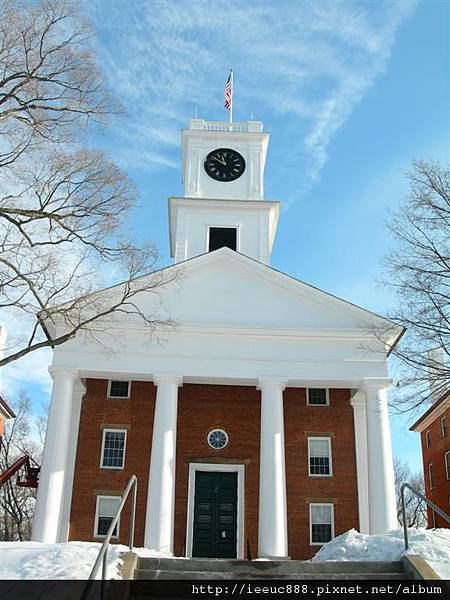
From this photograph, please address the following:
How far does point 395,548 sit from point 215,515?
10894 millimetres

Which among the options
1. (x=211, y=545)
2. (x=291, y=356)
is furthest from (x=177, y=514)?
(x=291, y=356)

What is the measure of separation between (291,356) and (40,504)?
890cm

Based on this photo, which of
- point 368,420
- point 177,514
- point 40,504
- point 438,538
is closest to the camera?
point 438,538

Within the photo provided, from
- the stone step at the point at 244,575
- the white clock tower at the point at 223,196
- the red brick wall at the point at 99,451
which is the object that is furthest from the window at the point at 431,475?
the stone step at the point at 244,575

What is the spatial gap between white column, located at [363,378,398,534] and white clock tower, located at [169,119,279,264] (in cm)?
1041

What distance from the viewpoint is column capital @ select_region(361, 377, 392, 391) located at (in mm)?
21500

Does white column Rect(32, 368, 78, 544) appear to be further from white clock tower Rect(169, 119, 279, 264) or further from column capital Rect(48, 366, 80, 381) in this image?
white clock tower Rect(169, 119, 279, 264)

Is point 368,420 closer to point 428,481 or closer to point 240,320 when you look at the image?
point 240,320

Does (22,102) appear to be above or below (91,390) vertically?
above

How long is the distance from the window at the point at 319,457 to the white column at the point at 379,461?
9.76 feet

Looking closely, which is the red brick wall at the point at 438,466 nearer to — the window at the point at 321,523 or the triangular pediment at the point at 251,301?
the window at the point at 321,523

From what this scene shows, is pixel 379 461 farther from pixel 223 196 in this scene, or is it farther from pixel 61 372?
pixel 223 196

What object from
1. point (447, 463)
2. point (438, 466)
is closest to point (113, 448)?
point (447, 463)

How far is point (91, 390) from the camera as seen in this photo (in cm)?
2411
